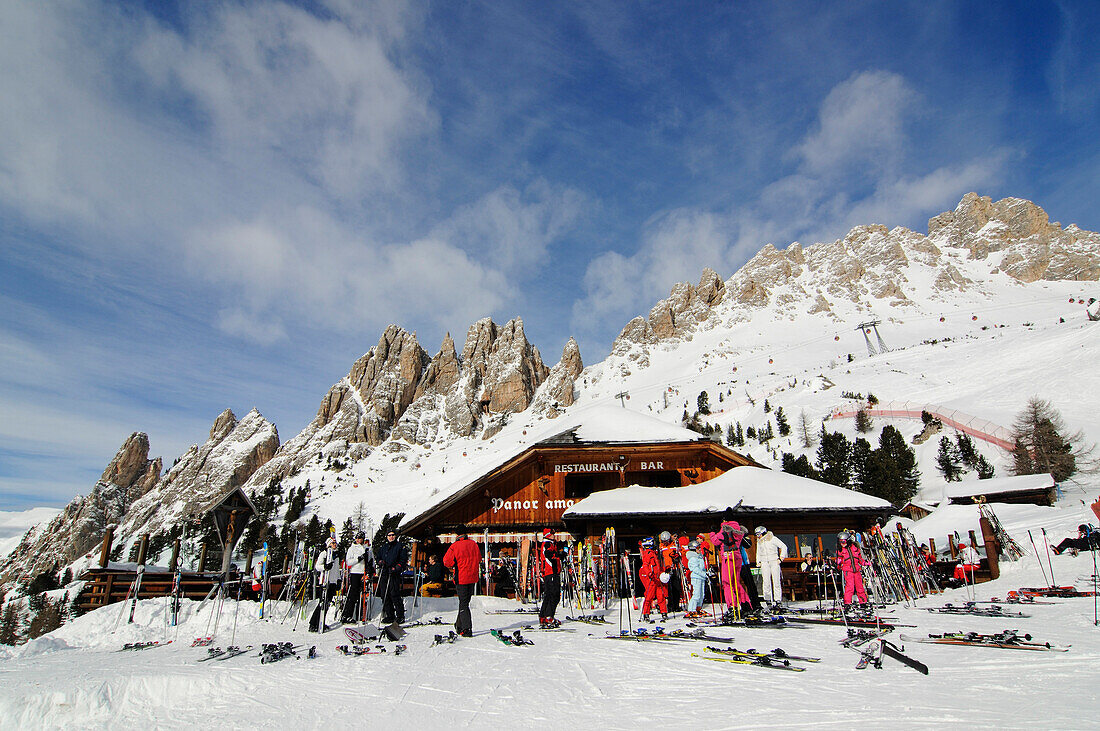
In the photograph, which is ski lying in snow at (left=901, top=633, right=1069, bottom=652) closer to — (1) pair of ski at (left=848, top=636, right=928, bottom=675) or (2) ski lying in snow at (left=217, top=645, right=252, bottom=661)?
(1) pair of ski at (left=848, top=636, right=928, bottom=675)

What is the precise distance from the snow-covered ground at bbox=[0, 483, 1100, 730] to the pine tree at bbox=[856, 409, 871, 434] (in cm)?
4237

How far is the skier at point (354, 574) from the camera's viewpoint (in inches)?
401

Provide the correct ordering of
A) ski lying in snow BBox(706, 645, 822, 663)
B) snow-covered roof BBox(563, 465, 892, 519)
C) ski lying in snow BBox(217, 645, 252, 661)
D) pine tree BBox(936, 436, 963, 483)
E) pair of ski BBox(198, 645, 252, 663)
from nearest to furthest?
ski lying in snow BBox(706, 645, 822, 663) → pair of ski BBox(198, 645, 252, 663) → ski lying in snow BBox(217, 645, 252, 661) → snow-covered roof BBox(563, 465, 892, 519) → pine tree BBox(936, 436, 963, 483)

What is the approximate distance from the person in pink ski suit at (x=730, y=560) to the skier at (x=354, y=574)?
673 centimetres

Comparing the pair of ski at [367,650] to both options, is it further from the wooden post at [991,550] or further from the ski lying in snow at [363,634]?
the wooden post at [991,550]

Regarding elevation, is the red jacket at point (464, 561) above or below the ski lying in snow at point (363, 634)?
above

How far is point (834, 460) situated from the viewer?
128 feet

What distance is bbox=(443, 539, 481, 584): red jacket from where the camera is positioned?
862 cm

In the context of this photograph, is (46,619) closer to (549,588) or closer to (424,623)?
(424,623)

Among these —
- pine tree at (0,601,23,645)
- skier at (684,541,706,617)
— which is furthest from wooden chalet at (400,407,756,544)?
pine tree at (0,601,23,645)

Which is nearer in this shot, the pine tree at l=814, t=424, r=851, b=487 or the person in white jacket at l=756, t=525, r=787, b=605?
the person in white jacket at l=756, t=525, r=787, b=605

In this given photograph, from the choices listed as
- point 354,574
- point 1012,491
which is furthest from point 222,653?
point 1012,491

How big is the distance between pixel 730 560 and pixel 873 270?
465 feet

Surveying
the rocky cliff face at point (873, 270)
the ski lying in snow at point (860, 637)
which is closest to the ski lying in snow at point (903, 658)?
the ski lying in snow at point (860, 637)
